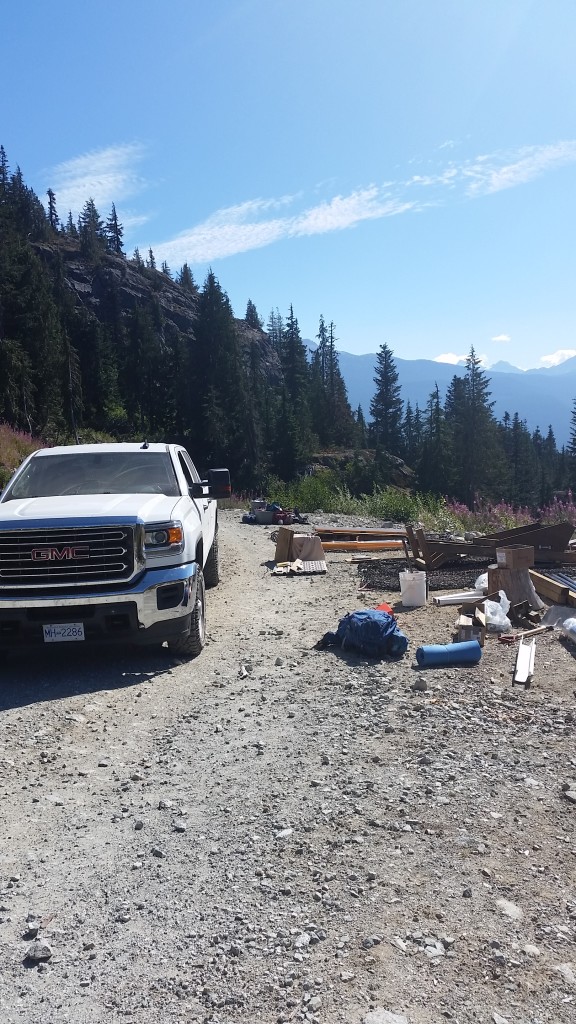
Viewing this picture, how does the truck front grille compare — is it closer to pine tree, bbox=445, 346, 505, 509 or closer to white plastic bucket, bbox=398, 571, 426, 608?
white plastic bucket, bbox=398, 571, 426, 608

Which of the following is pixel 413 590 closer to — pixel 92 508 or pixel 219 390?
pixel 92 508

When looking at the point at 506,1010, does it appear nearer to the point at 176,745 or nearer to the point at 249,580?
the point at 176,745

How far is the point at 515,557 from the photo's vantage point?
7488 mm

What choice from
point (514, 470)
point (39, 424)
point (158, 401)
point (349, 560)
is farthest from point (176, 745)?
point (514, 470)

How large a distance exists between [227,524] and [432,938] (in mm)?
14857

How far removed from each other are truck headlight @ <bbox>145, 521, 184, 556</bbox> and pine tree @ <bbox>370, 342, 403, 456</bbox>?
82.6 metres

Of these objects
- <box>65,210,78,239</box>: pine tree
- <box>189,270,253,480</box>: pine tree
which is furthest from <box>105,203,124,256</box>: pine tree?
<box>189,270,253,480</box>: pine tree

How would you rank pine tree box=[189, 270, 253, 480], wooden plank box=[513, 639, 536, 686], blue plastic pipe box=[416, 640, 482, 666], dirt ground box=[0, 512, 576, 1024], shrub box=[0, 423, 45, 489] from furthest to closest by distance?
pine tree box=[189, 270, 253, 480], shrub box=[0, 423, 45, 489], blue plastic pipe box=[416, 640, 482, 666], wooden plank box=[513, 639, 536, 686], dirt ground box=[0, 512, 576, 1024]

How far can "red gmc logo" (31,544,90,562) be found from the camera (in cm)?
555

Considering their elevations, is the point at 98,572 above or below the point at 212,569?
above

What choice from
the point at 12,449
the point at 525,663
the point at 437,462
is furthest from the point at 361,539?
the point at 437,462

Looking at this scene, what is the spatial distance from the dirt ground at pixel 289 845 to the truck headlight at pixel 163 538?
41.3 inches

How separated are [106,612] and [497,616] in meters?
3.89

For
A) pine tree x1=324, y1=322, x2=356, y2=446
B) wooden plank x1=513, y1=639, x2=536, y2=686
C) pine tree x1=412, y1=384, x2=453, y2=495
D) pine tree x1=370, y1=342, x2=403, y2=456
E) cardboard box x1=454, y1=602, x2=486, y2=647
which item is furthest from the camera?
pine tree x1=370, y1=342, x2=403, y2=456
